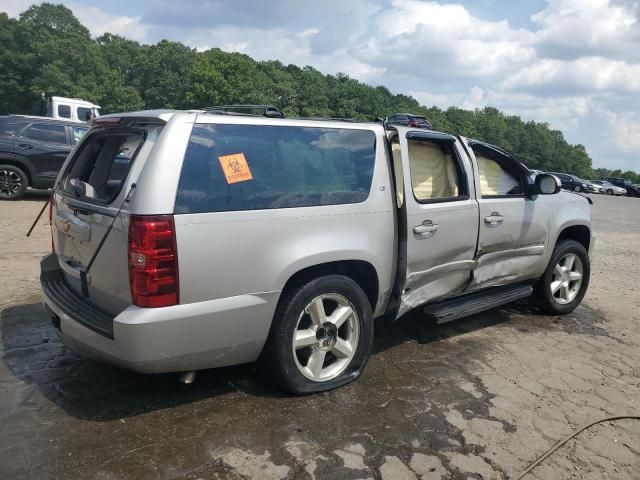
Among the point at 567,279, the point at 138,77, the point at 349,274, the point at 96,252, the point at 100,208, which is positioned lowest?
the point at 567,279

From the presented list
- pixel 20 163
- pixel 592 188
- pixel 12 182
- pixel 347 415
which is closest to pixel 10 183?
pixel 12 182

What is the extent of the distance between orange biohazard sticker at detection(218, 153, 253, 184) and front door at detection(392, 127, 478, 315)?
4.05ft

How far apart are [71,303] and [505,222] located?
3.48 m

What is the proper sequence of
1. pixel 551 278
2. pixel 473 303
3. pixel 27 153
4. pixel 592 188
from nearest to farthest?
pixel 473 303, pixel 551 278, pixel 27 153, pixel 592 188

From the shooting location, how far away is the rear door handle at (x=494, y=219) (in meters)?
4.44

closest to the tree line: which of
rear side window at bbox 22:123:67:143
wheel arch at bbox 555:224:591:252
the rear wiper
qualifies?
rear side window at bbox 22:123:67:143

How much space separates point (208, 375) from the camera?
143 inches

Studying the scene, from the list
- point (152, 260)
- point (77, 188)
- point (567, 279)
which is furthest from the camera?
point (567, 279)

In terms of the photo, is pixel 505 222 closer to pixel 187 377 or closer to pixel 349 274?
pixel 349 274

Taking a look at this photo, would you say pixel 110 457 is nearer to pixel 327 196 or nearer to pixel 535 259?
pixel 327 196

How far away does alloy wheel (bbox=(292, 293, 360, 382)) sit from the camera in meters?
3.35

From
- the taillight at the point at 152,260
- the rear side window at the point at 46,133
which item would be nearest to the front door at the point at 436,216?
the taillight at the point at 152,260

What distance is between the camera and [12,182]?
449 inches

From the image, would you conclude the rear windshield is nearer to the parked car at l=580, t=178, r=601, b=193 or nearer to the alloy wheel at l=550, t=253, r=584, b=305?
the alloy wheel at l=550, t=253, r=584, b=305
